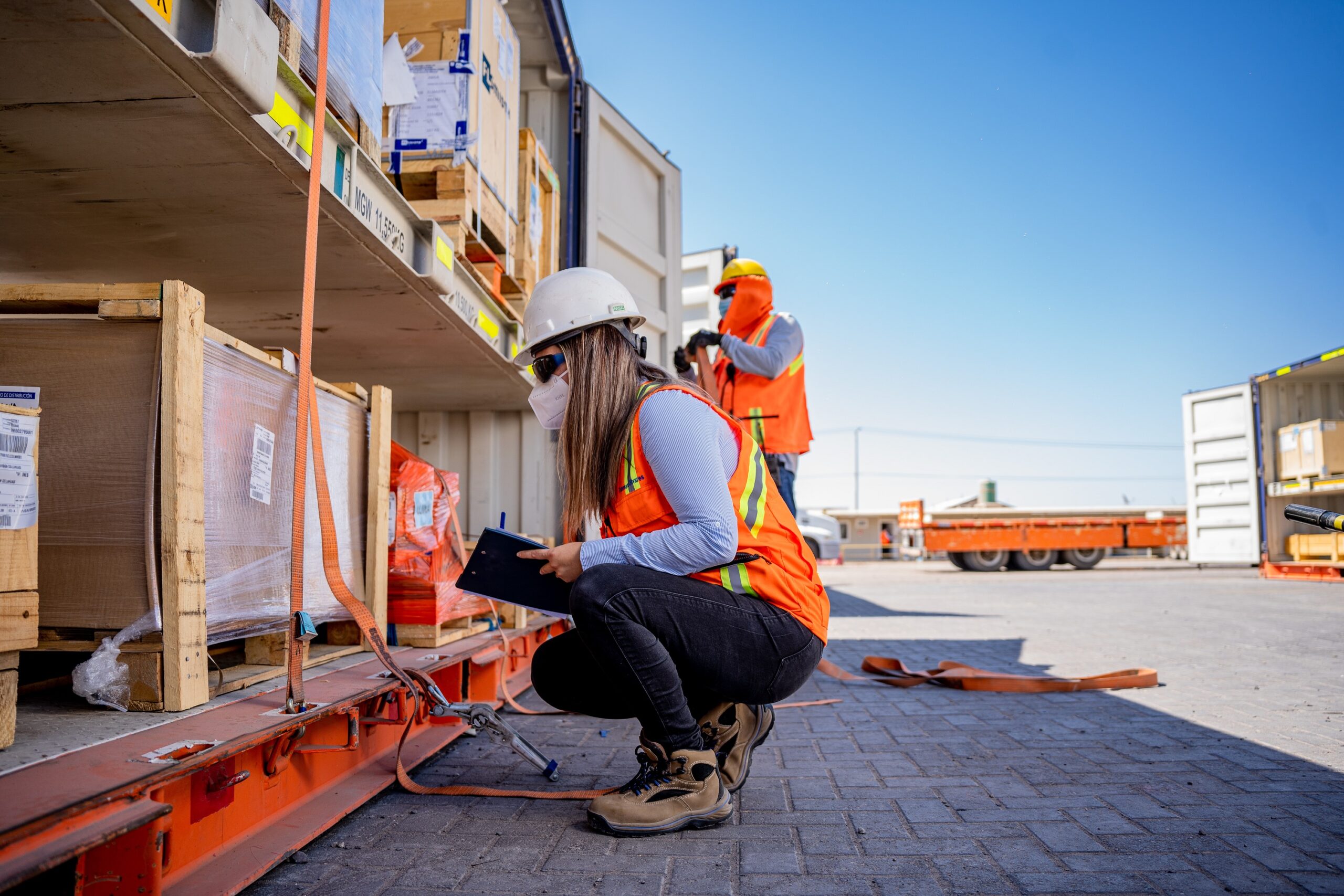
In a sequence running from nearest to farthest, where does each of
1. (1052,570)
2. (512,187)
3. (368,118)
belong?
(368,118)
(512,187)
(1052,570)

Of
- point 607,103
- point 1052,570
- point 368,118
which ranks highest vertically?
point 607,103

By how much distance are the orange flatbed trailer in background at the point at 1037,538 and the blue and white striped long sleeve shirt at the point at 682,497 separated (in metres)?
Result: 17.0

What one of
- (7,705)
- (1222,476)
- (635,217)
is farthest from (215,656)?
(1222,476)

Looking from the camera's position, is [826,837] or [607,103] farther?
[607,103]

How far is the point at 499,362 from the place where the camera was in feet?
14.2

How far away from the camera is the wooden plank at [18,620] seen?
5.27 ft

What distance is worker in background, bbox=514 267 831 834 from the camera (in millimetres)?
2268

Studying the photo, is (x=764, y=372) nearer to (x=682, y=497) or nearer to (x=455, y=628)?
(x=455, y=628)

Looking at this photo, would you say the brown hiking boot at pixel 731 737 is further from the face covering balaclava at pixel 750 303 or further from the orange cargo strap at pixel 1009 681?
the face covering balaclava at pixel 750 303

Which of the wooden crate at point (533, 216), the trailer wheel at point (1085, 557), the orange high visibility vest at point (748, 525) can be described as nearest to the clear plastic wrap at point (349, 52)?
the orange high visibility vest at point (748, 525)

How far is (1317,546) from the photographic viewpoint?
12.4 m

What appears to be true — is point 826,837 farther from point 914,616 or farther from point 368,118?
point 914,616

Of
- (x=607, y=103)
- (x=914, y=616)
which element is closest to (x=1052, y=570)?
(x=914, y=616)

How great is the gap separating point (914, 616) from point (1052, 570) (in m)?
11.8
